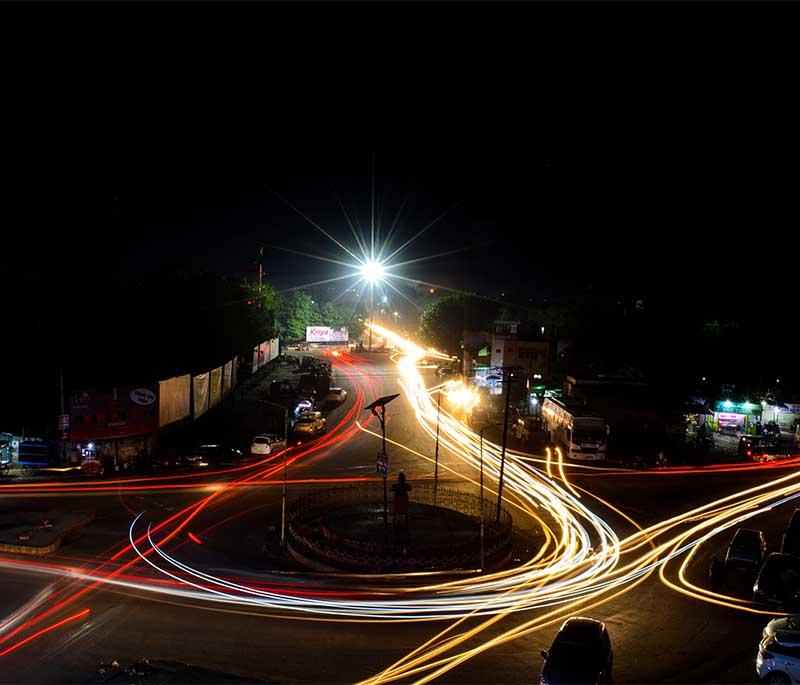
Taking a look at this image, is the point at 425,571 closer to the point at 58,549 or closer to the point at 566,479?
the point at 58,549

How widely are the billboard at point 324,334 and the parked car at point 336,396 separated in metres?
43.2

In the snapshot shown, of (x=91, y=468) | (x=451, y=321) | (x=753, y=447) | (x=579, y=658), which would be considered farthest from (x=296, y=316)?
(x=579, y=658)

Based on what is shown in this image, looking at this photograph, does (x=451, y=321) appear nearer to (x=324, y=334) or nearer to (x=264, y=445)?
(x=324, y=334)

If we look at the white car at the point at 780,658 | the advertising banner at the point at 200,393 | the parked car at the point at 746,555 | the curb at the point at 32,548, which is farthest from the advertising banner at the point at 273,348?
the white car at the point at 780,658

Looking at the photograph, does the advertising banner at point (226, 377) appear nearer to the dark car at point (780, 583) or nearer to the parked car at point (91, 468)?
the parked car at point (91, 468)

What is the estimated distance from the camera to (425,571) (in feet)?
54.7

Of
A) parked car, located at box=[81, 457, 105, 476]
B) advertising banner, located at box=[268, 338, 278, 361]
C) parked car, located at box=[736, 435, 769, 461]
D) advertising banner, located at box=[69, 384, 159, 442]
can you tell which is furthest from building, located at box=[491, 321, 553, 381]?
parked car, located at box=[81, 457, 105, 476]

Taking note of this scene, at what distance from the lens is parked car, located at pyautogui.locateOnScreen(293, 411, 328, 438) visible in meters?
34.7

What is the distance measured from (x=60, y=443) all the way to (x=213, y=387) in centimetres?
1296

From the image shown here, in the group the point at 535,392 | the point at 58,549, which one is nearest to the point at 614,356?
the point at 535,392

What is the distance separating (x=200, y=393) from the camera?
36938mm

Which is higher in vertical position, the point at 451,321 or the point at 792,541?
the point at 451,321

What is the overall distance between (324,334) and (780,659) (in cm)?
8087

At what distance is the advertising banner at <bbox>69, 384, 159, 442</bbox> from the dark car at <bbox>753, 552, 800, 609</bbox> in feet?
78.9
